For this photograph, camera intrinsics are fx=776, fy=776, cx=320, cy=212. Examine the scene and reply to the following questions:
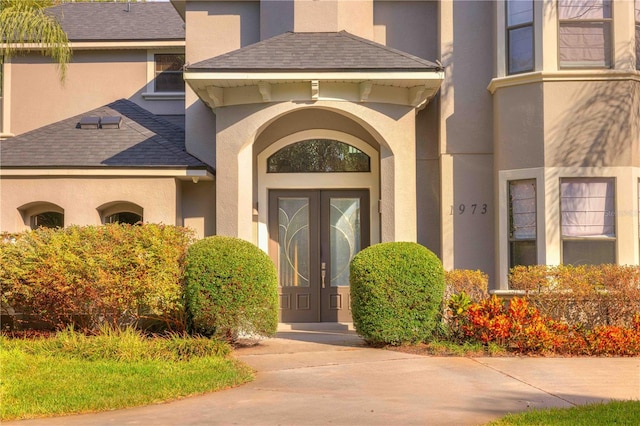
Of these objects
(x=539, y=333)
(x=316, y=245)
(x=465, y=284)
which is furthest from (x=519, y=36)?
(x=539, y=333)

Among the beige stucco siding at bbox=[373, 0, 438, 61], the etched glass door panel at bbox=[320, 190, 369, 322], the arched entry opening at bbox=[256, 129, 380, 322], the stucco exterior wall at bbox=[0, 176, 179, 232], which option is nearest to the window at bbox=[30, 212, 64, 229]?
the stucco exterior wall at bbox=[0, 176, 179, 232]

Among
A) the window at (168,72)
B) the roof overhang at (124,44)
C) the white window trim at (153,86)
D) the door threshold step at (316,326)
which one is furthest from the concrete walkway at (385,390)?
the roof overhang at (124,44)

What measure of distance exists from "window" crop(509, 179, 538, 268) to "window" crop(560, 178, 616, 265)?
53cm

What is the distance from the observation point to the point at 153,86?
18422 mm

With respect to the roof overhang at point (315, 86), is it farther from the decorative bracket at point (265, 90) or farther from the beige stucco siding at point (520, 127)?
the beige stucco siding at point (520, 127)

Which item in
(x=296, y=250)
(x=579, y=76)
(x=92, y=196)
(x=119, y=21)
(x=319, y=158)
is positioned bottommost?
(x=296, y=250)

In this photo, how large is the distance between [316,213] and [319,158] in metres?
1.13

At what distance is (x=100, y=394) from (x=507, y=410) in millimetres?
4231

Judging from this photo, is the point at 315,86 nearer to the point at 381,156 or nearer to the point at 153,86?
the point at 381,156

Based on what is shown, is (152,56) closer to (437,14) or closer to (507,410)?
(437,14)

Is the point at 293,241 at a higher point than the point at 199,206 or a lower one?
lower

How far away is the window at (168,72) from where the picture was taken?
1848cm

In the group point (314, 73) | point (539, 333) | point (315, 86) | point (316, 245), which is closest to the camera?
point (539, 333)

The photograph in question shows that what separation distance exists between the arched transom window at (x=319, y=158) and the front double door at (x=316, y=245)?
475 millimetres
